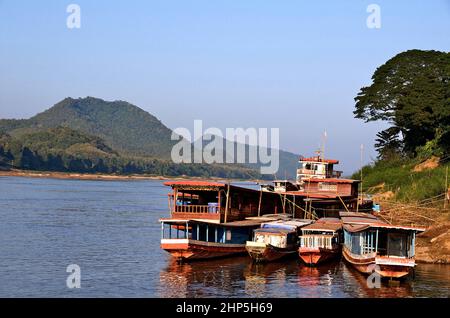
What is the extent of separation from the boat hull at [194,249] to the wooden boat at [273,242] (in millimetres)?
1825

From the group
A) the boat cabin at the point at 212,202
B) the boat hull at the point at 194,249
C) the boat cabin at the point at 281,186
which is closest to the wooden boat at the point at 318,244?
the boat hull at the point at 194,249

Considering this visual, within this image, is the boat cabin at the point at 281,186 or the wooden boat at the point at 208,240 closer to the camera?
the wooden boat at the point at 208,240

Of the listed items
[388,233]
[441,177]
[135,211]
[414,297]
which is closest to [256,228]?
[388,233]

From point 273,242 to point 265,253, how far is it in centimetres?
152

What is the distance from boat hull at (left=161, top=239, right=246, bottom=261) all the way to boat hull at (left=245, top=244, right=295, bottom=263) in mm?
2155

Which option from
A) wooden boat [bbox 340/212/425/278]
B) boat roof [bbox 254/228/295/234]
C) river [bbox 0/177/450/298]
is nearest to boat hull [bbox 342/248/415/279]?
wooden boat [bbox 340/212/425/278]

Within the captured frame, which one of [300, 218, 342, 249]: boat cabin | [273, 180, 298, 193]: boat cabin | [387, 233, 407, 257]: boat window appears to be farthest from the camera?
[273, 180, 298, 193]: boat cabin

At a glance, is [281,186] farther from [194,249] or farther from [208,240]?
[194,249]

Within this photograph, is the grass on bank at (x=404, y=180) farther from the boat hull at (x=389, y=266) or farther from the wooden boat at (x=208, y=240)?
the boat hull at (x=389, y=266)

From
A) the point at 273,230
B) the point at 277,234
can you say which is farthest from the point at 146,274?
the point at 273,230

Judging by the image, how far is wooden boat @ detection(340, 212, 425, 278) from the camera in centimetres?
3172

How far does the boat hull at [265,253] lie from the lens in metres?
36.8

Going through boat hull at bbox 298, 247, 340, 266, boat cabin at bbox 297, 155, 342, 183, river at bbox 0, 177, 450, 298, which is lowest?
river at bbox 0, 177, 450, 298

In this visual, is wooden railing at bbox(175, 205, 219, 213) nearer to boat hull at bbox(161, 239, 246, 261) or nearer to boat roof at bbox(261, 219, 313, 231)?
boat hull at bbox(161, 239, 246, 261)
